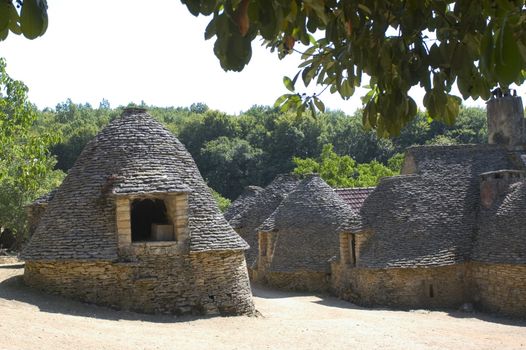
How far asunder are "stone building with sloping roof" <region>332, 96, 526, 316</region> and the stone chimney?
357 centimetres

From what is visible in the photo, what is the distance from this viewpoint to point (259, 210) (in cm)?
3048

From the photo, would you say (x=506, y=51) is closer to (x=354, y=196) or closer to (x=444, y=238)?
(x=444, y=238)

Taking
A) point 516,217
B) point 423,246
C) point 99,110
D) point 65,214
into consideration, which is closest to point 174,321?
point 65,214

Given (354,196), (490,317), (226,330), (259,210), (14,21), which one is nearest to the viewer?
(14,21)

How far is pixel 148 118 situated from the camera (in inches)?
680

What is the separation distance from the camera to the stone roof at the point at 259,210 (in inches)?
1161

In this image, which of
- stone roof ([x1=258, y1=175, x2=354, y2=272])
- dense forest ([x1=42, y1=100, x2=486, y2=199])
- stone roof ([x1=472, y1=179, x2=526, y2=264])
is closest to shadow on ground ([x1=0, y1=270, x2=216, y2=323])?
stone roof ([x1=472, y1=179, x2=526, y2=264])

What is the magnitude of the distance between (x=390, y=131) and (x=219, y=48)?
8.13 feet

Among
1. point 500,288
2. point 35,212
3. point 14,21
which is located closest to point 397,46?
point 14,21

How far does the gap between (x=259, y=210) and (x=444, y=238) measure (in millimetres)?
11106

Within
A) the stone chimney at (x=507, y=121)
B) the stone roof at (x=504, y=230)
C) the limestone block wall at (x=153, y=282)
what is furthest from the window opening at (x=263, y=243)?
the stone chimney at (x=507, y=121)

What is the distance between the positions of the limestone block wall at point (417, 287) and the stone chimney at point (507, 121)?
9.47 metres

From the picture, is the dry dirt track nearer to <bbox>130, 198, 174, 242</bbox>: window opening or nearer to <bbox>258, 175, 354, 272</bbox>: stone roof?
<bbox>130, 198, 174, 242</bbox>: window opening

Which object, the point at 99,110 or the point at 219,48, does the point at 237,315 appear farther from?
the point at 99,110
